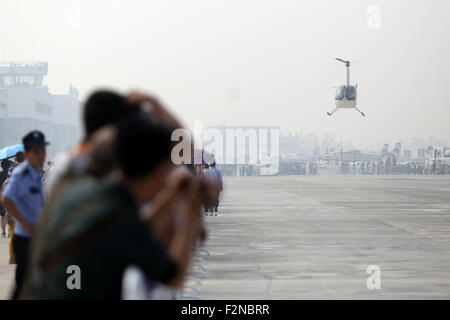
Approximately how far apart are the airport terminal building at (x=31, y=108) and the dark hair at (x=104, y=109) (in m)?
130

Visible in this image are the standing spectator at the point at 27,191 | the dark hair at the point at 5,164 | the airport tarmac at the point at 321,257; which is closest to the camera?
the standing spectator at the point at 27,191

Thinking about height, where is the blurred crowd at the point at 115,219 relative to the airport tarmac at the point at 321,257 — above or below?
above

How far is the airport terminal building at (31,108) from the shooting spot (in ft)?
506

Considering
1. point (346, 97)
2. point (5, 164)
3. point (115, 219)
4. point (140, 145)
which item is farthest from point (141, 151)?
point (346, 97)

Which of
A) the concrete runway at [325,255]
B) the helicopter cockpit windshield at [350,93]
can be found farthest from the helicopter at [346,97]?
the concrete runway at [325,255]

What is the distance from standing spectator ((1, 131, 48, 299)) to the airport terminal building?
412 feet

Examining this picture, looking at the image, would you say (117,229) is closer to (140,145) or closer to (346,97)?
(140,145)

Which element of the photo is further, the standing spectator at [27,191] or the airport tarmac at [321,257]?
the airport tarmac at [321,257]

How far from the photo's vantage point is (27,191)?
26.6 feet

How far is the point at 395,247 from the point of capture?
61.3ft

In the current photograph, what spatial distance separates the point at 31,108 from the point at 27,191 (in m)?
153

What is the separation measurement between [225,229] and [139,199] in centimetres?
2098

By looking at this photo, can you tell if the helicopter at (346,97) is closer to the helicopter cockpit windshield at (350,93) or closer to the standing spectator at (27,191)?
the helicopter cockpit windshield at (350,93)
